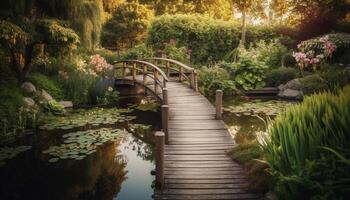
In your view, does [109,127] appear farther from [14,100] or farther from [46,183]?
[46,183]

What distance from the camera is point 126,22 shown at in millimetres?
30328

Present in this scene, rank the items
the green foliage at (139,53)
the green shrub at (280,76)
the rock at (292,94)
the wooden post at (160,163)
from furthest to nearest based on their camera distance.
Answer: the green foliage at (139,53) < the green shrub at (280,76) < the rock at (292,94) < the wooden post at (160,163)

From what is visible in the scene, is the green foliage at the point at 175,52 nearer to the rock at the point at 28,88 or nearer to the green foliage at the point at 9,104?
the rock at the point at 28,88

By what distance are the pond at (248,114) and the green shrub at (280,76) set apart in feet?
4.97

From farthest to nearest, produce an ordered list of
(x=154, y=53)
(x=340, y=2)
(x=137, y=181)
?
1. (x=154, y=53)
2. (x=340, y=2)
3. (x=137, y=181)

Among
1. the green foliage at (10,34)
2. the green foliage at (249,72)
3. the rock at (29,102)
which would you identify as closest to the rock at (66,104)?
the rock at (29,102)

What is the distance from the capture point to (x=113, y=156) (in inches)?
345

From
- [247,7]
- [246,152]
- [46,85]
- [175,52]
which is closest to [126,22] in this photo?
[175,52]

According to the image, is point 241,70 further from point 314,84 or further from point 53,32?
point 53,32

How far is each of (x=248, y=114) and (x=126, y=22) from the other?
20390 mm

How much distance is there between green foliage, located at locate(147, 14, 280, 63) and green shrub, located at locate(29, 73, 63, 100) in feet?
26.8

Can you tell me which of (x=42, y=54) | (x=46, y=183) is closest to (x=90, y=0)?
(x=42, y=54)

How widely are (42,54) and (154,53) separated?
23.1 feet

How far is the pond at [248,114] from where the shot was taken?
34.6 feet
